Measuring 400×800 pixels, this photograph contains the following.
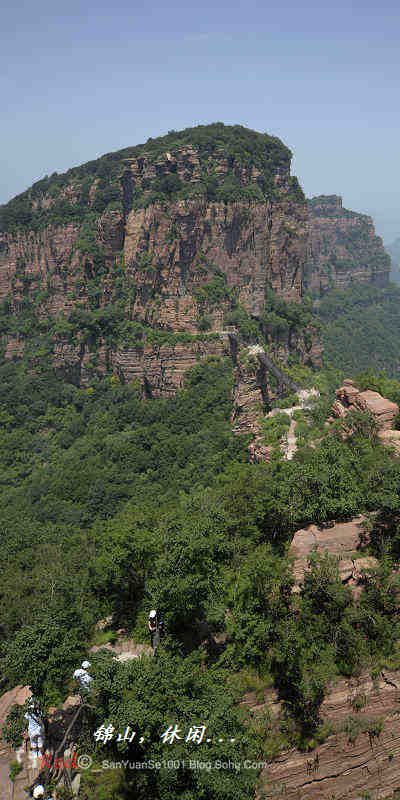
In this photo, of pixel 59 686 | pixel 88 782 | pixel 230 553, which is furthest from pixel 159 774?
pixel 230 553

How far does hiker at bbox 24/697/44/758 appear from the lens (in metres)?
15.7

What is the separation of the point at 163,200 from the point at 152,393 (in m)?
24.9

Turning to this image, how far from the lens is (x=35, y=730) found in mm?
15781

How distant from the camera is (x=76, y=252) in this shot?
219ft

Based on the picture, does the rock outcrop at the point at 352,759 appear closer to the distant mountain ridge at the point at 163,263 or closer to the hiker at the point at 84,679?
the hiker at the point at 84,679

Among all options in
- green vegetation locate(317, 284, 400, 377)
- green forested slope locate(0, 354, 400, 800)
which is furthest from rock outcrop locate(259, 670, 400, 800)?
green vegetation locate(317, 284, 400, 377)

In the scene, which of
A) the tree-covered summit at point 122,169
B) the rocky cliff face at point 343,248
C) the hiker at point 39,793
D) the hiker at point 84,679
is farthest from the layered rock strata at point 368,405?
the rocky cliff face at point 343,248

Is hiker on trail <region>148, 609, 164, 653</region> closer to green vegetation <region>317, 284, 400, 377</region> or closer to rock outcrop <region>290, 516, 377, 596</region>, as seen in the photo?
rock outcrop <region>290, 516, 377, 596</region>

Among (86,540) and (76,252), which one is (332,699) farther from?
(76,252)

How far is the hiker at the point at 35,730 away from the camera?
1570 cm

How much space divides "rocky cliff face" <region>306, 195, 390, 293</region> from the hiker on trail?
123 metres

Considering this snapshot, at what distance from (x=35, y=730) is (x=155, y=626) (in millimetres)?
5102

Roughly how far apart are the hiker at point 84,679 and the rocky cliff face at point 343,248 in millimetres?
125764

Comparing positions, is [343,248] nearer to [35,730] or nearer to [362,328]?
[362,328]
